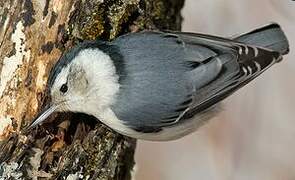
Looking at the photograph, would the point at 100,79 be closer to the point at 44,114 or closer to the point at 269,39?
the point at 44,114

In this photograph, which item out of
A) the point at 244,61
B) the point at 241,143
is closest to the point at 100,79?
the point at 244,61

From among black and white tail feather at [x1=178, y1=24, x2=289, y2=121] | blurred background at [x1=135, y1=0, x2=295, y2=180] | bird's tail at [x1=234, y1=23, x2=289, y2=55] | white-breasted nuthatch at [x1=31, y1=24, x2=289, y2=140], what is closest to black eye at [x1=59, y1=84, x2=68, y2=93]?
white-breasted nuthatch at [x1=31, y1=24, x2=289, y2=140]

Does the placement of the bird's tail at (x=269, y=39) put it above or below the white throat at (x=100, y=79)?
above

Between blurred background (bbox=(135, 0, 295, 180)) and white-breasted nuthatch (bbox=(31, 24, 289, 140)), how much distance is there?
1.16 m

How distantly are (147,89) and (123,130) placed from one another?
0.13m

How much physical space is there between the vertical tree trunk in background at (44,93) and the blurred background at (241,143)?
1.22 meters

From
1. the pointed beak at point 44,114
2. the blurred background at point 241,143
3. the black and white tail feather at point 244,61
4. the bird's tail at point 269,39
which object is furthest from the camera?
the blurred background at point 241,143

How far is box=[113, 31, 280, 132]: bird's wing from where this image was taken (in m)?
1.76

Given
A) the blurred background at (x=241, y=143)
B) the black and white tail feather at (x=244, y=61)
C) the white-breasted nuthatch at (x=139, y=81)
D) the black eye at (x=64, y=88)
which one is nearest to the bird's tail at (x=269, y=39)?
the black and white tail feather at (x=244, y=61)

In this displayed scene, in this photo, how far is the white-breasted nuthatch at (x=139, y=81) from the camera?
1.75 meters

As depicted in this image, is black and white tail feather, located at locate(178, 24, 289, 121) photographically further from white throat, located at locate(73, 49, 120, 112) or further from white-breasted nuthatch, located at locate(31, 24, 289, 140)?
white throat, located at locate(73, 49, 120, 112)

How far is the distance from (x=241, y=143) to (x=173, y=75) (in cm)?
135

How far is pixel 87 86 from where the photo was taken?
180 cm

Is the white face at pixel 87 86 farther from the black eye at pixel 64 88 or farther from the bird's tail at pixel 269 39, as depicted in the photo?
the bird's tail at pixel 269 39
